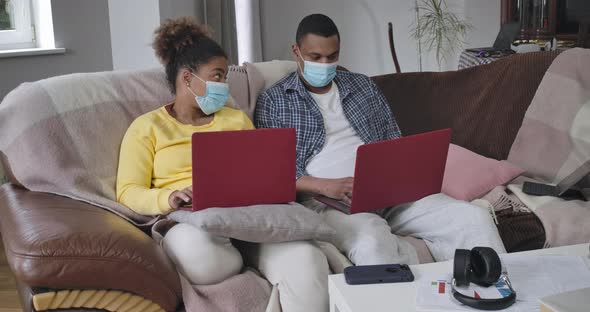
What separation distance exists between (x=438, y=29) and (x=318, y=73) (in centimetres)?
239

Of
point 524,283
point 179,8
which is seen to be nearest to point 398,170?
point 524,283

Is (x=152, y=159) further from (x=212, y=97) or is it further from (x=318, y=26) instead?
(x=318, y=26)

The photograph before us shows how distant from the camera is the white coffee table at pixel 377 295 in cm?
126

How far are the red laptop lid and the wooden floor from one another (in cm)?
133

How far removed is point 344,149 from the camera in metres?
2.12

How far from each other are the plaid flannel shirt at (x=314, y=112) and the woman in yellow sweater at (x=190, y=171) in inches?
4.9

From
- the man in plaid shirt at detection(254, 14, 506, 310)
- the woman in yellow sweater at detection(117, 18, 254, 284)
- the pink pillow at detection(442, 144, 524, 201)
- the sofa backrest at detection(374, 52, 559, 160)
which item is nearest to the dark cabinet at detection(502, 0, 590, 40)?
the sofa backrest at detection(374, 52, 559, 160)

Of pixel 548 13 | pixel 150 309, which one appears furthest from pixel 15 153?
pixel 548 13

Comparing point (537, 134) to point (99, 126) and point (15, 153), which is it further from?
point (15, 153)

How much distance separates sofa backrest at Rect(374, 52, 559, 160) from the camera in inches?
91.7

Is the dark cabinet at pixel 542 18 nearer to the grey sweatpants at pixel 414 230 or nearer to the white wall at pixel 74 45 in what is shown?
the grey sweatpants at pixel 414 230

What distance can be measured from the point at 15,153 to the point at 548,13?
2.79m

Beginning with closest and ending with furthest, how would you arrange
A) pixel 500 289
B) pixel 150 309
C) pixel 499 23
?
1. pixel 500 289
2. pixel 150 309
3. pixel 499 23

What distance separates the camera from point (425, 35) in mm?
4508
